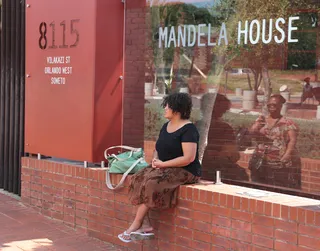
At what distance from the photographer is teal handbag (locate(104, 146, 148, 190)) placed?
5.66m

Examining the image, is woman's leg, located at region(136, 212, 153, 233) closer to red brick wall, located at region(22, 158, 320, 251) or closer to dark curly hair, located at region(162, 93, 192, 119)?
red brick wall, located at region(22, 158, 320, 251)

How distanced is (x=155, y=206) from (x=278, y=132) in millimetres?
1200

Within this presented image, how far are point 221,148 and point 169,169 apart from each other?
0.66 metres

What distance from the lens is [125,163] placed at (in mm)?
5703

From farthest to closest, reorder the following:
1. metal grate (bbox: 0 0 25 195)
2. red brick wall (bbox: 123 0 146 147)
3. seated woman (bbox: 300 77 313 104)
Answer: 1. metal grate (bbox: 0 0 25 195)
2. red brick wall (bbox: 123 0 146 147)
3. seated woman (bbox: 300 77 313 104)

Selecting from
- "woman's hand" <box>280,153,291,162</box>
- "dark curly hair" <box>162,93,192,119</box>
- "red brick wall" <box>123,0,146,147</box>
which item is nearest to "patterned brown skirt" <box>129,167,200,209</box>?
"dark curly hair" <box>162,93,192,119</box>

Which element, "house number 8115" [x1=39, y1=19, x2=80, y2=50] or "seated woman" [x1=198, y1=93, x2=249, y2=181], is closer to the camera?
"seated woman" [x1=198, y1=93, x2=249, y2=181]

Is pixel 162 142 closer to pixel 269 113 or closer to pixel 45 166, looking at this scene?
pixel 269 113

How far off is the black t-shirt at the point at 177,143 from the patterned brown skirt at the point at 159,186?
0.09 meters

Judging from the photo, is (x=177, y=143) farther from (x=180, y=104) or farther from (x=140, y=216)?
(x=140, y=216)

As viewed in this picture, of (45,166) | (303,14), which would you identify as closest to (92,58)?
(45,166)

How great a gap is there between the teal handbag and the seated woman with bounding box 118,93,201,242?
18.1 inches

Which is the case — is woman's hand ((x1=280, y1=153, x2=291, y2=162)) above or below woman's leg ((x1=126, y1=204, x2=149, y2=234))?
above

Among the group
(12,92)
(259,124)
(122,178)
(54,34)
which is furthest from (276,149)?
(12,92)
